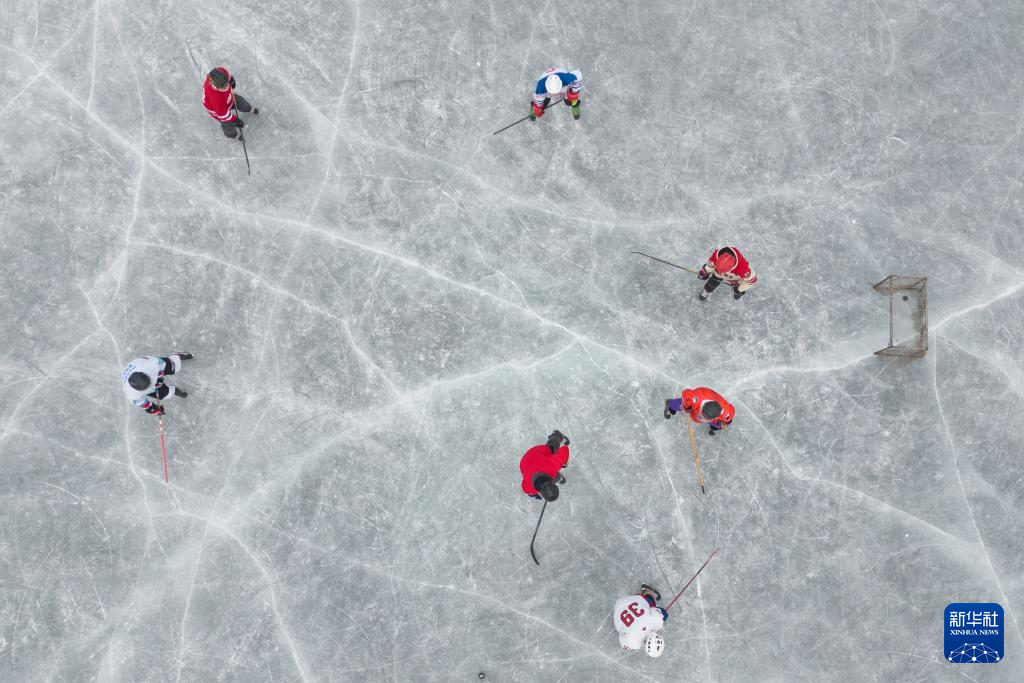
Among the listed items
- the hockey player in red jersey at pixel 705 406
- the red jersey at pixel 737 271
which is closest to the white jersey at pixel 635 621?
the hockey player in red jersey at pixel 705 406

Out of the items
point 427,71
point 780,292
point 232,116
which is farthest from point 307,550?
point 780,292

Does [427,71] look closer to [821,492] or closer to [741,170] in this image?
[741,170]

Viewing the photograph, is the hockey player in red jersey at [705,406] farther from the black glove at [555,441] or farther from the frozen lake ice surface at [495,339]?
the black glove at [555,441]

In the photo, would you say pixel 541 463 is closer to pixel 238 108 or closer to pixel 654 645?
pixel 654 645

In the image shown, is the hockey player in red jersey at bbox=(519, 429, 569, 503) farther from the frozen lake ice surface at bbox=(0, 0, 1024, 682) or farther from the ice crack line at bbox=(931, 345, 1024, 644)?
the ice crack line at bbox=(931, 345, 1024, 644)

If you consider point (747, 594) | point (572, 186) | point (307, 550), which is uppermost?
point (572, 186)

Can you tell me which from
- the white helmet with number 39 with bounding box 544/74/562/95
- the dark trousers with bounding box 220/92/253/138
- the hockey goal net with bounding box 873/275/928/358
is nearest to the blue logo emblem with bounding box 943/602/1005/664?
the hockey goal net with bounding box 873/275/928/358
